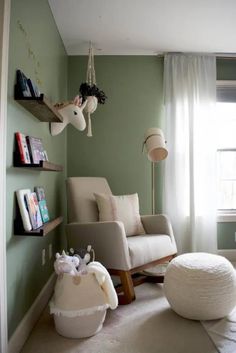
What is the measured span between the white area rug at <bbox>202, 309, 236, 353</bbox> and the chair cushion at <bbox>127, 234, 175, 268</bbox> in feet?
1.99

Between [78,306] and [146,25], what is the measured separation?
2443mm

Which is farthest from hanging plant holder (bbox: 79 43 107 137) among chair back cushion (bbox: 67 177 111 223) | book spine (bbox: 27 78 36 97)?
book spine (bbox: 27 78 36 97)

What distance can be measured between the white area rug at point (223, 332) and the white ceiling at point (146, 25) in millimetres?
2402

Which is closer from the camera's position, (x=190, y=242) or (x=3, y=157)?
(x=3, y=157)

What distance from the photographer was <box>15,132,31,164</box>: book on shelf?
1559 mm

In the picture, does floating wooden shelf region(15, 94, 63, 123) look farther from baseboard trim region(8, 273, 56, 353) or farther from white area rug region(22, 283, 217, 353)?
white area rug region(22, 283, 217, 353)

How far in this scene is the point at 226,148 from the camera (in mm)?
3400

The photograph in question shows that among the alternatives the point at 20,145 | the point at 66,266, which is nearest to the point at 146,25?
the point at 20,145

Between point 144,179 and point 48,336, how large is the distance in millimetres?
1954

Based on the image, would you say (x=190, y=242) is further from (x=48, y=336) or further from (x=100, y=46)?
(x=100, y=46)

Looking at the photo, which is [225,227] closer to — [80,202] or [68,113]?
[80,202]

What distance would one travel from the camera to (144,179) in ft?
10.7

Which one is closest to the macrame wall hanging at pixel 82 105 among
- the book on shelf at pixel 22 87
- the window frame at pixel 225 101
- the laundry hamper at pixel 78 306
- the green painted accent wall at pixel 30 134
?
the green painted accent wall at pixel 30 134

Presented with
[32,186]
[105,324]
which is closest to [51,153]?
[32,186]
